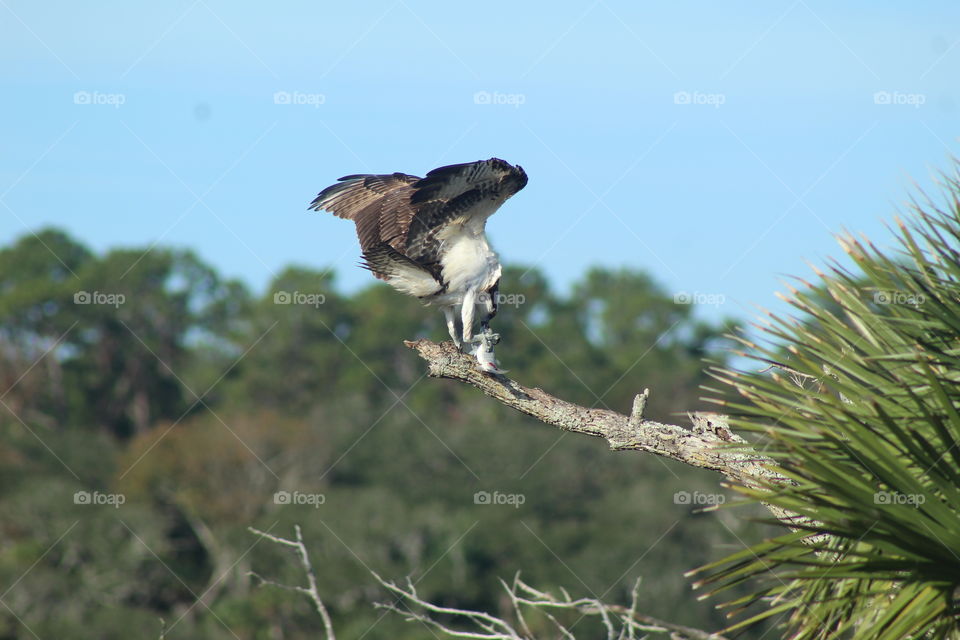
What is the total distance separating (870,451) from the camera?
456 cm

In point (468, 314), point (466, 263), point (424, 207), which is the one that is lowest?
point (468, 314)

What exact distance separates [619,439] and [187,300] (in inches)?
2408

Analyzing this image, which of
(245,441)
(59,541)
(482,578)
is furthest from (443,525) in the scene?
(59,541)

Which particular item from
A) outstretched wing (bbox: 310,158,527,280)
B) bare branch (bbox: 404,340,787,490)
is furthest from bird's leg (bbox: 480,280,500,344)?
bare branch (bbox: 404,340,787,490)

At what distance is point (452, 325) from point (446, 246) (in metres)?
0.49

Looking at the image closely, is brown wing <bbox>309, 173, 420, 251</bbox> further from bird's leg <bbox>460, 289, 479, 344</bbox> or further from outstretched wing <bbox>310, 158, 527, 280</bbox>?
bird's leg <bbox>460, 289, 479, 344</bbox>

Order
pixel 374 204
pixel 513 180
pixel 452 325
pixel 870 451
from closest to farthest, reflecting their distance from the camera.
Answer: pixel 870 451
pixel 513 180
pixel 452 325
pixel 374 204

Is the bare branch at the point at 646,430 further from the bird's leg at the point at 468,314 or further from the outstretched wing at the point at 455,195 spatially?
the outstretched wing at the point at 455,195

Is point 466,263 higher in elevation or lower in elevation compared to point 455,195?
lower

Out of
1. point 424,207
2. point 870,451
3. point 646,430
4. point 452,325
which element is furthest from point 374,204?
point 870,451

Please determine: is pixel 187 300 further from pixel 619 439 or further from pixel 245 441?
pixel 619 439

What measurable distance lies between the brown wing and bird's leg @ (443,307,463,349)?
0.50 m

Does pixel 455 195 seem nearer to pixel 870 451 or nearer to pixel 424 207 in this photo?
pixel 424 207

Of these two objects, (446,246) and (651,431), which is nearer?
(651,431)
